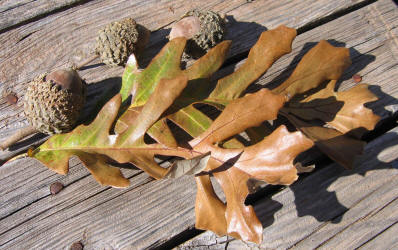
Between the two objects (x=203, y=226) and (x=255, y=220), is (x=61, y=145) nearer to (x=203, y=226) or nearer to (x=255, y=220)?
(x=203, y=226)

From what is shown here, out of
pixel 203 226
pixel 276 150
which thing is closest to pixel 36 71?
pixel 203 226

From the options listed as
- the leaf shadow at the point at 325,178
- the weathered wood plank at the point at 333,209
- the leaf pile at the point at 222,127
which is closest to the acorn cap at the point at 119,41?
the leaf pile at the point at 222,127

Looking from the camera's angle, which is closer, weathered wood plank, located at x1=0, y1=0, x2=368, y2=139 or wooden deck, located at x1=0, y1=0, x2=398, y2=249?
wooden deck, located at x1=0, y1=0, x2=398, y2=249

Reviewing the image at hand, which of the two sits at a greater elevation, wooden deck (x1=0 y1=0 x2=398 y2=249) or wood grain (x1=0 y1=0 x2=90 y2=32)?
wood grain (x1=0 y1=0 x2=90 y2=32)

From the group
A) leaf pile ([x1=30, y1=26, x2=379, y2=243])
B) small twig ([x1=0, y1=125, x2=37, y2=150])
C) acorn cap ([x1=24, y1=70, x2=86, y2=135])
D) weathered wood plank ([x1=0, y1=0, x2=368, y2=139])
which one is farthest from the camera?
weathered wood plank ([x1=0, y1=0, x2=368, y2=139])

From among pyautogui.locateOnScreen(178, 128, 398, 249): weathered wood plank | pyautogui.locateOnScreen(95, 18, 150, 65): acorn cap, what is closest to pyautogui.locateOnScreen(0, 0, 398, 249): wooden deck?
pyautogui.locateOnScreen(178, 128, 398, 249): weathered wood plank

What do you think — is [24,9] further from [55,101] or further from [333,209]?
[333,209]

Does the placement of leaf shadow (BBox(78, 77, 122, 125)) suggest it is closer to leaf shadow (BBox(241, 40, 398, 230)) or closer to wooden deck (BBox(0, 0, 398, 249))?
wooden deck (BBox(0, 0, 398, 249))
